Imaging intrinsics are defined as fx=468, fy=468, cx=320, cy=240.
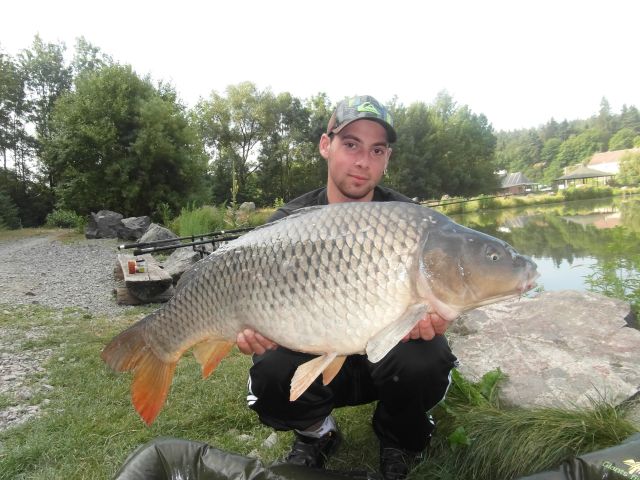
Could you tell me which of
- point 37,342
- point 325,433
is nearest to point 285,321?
point 325,433

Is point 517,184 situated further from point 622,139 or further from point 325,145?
point 325,145

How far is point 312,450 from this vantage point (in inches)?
59.0

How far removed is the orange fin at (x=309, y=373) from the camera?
1.19m

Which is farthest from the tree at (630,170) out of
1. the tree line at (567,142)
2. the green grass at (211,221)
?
the green grass at (211,221)

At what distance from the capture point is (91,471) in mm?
1523

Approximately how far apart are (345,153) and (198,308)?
2.46 ft

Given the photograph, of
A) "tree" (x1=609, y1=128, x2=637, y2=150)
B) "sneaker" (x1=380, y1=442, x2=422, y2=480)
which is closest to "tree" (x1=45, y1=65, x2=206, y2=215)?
"sneaker" (x1=380, y1=442, x2=422, y2=480)

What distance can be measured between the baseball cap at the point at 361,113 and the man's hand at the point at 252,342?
785 millimetres

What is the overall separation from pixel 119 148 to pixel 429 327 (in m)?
13.7

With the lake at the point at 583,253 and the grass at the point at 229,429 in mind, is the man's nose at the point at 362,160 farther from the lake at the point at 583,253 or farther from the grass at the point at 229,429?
the lake at the point at 583,253

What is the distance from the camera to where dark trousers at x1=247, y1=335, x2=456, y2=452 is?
4.43 ft

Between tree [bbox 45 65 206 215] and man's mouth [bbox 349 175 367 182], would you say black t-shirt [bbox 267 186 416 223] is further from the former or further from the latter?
tree [bbox 45 65 206 215]

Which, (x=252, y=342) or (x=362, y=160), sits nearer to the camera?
(x=252, y=342)

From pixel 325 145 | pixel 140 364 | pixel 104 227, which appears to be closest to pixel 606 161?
pixel 104 227
